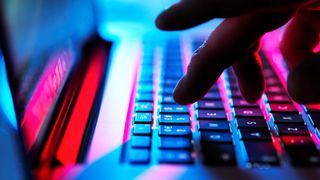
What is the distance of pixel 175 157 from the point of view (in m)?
0.40

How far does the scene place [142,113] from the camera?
48 cm

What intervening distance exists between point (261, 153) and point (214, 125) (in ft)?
0.23

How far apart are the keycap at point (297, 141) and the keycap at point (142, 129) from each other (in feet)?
0.46

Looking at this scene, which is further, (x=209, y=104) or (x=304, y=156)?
(x=209, y=104)

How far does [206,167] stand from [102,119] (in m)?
0.15

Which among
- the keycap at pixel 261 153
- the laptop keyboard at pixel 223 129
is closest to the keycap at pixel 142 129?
the laptop keyboard at pixel 223 129

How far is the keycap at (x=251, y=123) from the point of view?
46cm

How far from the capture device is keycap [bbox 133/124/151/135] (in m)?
0.44

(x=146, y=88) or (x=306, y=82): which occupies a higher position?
(x=146, y=88)

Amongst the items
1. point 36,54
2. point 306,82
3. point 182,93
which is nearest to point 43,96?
point 36,54

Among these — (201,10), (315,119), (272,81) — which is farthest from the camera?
(272,81)

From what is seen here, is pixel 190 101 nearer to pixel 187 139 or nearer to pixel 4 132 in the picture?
pixel 187 139

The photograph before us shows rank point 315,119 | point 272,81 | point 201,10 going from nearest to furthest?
point 201,10 → point 315,119 → point 272,81

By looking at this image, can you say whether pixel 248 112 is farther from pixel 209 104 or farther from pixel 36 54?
pixel 36 54
